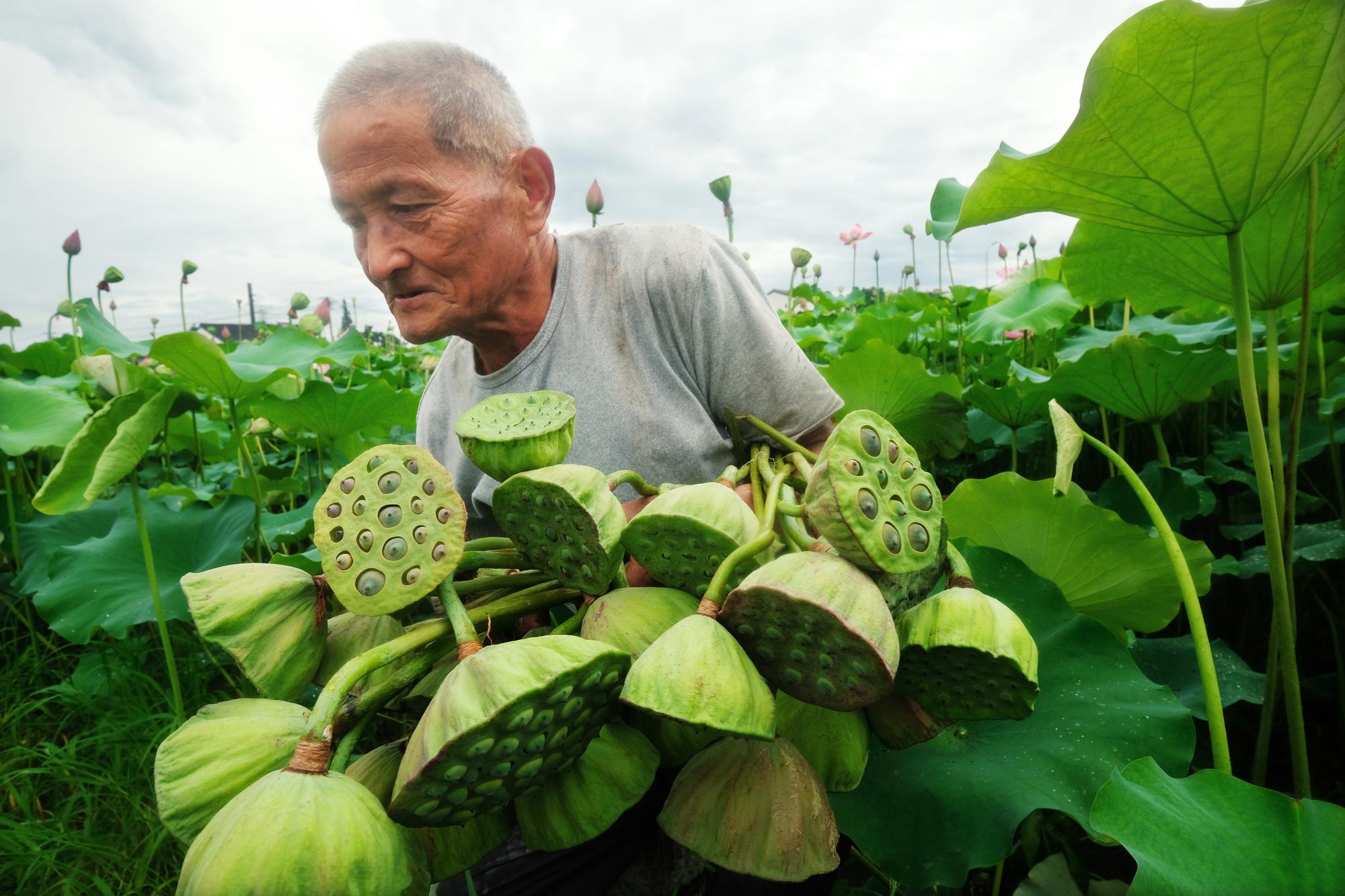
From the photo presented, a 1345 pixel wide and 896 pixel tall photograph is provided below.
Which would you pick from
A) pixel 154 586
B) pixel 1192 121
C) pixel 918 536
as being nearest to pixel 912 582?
pixel 918 536

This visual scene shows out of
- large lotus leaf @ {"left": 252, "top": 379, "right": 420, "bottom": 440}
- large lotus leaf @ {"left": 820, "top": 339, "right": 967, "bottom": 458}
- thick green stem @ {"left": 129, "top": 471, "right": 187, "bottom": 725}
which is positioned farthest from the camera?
large lotus leaf @ {"left": 252, "top": 379, "right": 420, "bottom": 440}

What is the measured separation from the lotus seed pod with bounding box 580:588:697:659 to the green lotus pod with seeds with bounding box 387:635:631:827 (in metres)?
0.04

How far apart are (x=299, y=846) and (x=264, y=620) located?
17 centimetres

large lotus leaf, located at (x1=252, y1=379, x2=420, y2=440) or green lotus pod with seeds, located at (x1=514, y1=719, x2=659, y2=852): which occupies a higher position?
large lotus leaf, located at (x1=252, y1=379, x2=420, y2=440)

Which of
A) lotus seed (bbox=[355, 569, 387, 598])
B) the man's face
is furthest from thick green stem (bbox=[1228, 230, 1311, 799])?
the man's face

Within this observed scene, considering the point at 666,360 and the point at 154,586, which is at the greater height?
the point at 666,360

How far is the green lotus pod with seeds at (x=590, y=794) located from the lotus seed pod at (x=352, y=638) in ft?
0.52

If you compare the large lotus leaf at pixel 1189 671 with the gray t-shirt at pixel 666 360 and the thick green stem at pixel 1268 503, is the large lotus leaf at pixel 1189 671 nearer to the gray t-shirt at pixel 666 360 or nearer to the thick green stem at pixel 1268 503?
the thick green stem at pixel 1268 503

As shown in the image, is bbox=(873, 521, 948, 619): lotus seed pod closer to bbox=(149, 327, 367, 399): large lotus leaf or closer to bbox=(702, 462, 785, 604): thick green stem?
bbox=(702, 462, 785, 604): thick green stem

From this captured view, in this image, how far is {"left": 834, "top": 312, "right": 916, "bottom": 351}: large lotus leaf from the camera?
230 cm

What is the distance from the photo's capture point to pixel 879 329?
7.62 ft

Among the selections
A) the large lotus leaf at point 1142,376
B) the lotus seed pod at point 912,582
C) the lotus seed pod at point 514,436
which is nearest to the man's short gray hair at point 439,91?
the lotus seed pod at point 514,436

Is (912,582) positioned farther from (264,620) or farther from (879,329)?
(879,329)

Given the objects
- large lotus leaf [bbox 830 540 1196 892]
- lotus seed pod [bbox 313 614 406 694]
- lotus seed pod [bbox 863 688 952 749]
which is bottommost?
large lotus leaf [bbox 830 540 1196 892]
